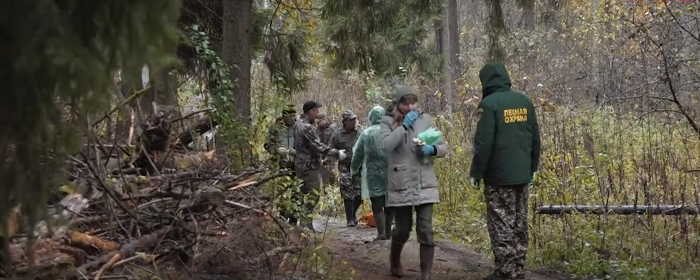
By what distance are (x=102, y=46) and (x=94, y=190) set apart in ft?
10.3

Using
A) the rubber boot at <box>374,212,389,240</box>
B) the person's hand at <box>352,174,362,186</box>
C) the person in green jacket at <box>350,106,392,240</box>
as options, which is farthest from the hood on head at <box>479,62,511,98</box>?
the person's hand at <box>352,174,362,186</box>

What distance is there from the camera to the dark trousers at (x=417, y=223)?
7.09m

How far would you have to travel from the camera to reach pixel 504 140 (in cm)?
731

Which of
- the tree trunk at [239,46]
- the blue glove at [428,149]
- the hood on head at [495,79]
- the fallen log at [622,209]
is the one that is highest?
the tree trunk at [239,46]

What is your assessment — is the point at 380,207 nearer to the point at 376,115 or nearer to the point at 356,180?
the point at 376,115

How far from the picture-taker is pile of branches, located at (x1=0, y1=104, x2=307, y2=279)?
16.3 feet

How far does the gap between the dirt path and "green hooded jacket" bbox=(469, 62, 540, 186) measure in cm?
131

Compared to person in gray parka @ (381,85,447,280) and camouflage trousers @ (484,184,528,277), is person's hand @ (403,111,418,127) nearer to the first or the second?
person in gray parka @ (381,85,447,280)

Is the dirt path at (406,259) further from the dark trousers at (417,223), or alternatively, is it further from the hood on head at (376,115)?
the hood on head at (376,115)

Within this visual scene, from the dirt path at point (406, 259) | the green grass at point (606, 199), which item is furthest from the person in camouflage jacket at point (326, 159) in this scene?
the green grass at point (606, 199)

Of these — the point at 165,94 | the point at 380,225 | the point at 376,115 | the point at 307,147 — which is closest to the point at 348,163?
the point at 307,147

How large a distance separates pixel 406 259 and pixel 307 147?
2423 millimetres

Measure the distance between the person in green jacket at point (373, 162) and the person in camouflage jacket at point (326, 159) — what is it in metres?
0.89

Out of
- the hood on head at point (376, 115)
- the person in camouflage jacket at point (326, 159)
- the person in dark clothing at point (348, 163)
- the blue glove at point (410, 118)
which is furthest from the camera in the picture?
the person in dark clothing at point (348, 163)
